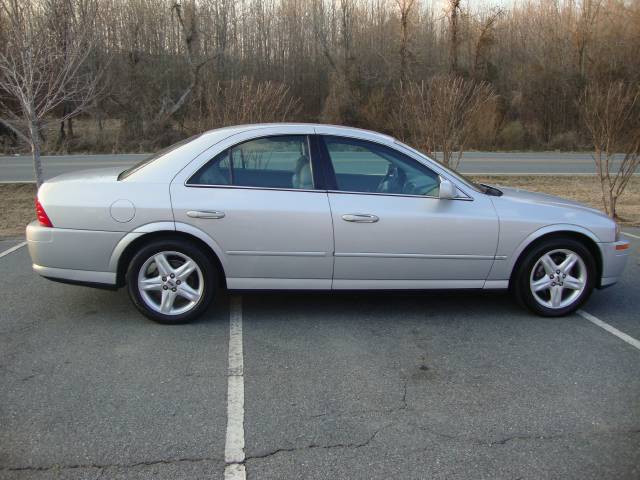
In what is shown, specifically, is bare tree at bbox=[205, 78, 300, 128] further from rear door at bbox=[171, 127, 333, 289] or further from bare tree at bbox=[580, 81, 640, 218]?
rear door at bbox=[171, 127, 333, 289]

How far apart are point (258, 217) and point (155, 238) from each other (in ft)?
2.69

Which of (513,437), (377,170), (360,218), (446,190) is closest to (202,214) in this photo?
(360,218)

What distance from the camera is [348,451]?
9.93 ft

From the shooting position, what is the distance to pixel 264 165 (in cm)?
493

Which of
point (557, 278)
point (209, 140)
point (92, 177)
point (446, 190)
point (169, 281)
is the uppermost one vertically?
point (209, 140)

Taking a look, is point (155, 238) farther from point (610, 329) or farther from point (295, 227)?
point (610, 329)

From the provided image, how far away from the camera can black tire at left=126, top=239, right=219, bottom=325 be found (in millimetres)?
4602

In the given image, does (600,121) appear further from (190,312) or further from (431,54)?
(431,54)

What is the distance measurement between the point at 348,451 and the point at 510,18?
4243 cm

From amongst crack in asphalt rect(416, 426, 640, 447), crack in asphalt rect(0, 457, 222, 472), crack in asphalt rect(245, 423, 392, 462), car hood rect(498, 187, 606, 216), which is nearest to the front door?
car hood rect(498, 187, 606, 216)

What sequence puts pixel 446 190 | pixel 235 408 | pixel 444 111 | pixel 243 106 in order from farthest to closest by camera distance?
pixel 243 106
pixel 444 111
pixel 446 190
pixel 235 408

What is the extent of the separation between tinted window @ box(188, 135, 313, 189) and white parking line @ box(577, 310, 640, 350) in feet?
8.73

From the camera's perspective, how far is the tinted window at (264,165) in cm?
473

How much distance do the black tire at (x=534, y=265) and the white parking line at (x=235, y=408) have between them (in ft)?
7.73
